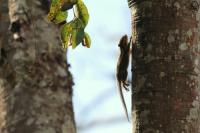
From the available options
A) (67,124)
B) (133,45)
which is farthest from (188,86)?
(67,124)

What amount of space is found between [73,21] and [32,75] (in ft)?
1.02

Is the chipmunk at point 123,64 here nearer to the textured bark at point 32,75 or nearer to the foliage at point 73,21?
the foliage at point 73,21

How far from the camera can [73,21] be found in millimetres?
1605

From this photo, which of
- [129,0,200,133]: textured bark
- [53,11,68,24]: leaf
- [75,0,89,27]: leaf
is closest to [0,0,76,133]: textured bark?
[53,11,68,24]: leaf

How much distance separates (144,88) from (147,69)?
0.05 metres

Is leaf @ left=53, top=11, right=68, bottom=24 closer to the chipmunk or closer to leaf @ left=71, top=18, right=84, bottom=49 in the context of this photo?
leaf @ left=71, top=18, right=84, bottom=49

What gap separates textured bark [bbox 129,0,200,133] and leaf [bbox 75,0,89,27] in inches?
5.7

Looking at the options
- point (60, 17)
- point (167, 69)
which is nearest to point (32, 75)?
point (60, 17)

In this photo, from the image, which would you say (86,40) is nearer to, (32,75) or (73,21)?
(73,21)

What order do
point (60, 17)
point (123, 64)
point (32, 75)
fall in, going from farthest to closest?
point (123, 64) → point (60, 17) → point (32, 75)

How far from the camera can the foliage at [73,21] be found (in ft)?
5.11

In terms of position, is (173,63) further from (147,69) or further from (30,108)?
(30,108)

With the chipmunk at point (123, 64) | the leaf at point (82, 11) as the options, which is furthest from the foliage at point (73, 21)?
the chipmunk at point (123, 64)

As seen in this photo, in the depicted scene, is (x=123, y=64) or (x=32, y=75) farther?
(x=123, y=64)
